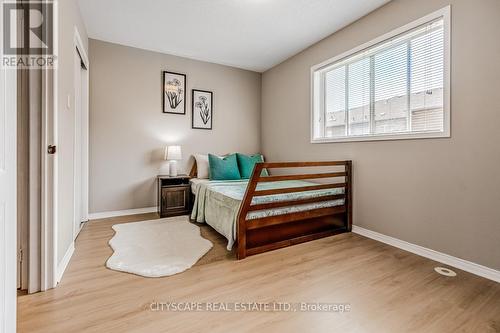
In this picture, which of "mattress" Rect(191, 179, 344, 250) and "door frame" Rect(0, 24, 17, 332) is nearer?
"door frame" Rect(0, 24, 17, 332)

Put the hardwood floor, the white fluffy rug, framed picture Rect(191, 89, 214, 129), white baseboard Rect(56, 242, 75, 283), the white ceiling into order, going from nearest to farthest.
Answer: the hardwood floor, white baseboard Rect(56, 242, 75, 283), the white fluffy rug, the white ceiling, framed picture Rect(191, 89, 214, 129)

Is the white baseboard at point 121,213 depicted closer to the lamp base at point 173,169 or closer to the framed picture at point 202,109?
the lamp base at point 173,169

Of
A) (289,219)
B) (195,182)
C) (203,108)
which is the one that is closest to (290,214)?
(289,219)

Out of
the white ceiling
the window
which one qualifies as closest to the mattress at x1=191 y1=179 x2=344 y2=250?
the window

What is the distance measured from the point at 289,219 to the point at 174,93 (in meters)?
2.73

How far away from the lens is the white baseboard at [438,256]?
1.83 metres

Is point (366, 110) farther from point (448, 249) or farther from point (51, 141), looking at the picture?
point (51, 141)

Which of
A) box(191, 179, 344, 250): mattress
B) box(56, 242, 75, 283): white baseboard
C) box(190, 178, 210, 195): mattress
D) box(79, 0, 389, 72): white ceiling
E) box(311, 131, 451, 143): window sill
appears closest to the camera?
box(56, 242, 75, 283): white baseboard

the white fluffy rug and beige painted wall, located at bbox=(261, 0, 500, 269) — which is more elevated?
beige painted wall, located at bbox=(261, 0, 500, 269)

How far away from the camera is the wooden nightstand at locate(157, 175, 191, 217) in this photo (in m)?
3.38

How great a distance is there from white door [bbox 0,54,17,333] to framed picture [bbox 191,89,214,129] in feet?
9.85

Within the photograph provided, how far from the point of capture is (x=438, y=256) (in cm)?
211

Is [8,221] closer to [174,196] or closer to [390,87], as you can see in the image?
[174,196]

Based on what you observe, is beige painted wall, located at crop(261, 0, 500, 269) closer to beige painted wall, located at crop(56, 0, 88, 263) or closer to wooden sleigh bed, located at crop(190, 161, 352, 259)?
wooden sleigh bed, located at crop(190, 161, 352, 259)
